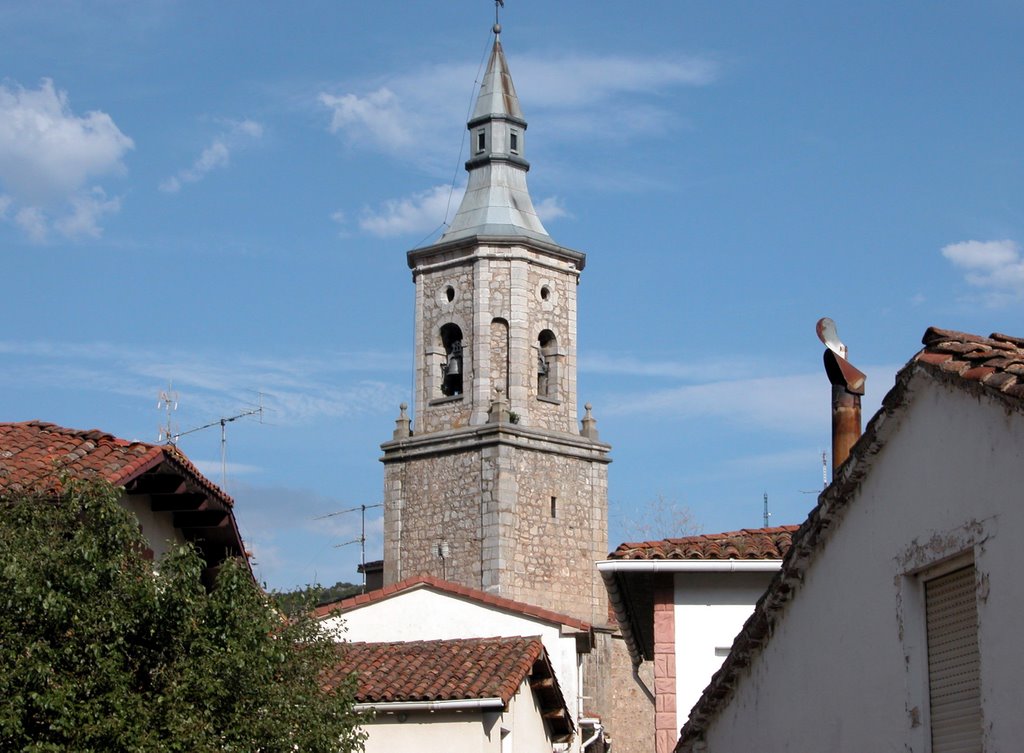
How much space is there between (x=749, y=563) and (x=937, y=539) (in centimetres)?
821

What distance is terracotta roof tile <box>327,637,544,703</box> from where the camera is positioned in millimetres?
22281

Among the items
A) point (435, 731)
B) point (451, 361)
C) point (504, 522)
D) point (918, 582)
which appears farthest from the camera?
point (451, 361)

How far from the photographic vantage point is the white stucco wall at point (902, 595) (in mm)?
8766

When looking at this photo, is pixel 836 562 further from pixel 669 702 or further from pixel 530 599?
pixel 530 599

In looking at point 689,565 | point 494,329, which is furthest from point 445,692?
point 494,329

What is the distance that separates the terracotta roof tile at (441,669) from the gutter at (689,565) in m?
4.92

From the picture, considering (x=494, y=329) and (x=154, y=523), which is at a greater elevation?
(x=494, y=329)

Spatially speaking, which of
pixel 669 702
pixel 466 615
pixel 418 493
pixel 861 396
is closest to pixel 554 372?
pixel 418 493

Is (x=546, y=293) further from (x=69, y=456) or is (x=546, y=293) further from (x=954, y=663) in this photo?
(x=954, y=663)

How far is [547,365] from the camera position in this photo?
48156mm

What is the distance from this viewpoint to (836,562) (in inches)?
439

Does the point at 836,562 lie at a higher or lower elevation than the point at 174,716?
higher

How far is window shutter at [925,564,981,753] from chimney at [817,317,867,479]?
436 centimetres

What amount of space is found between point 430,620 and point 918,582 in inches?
875
